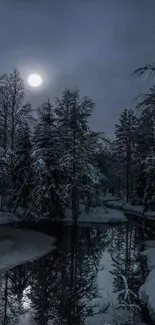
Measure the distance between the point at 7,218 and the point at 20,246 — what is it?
10.4 metres

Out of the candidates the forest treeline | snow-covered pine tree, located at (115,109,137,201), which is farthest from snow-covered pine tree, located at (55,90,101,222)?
→ snow-covered pine tree, located at (115,109,137,201)

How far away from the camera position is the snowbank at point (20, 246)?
1528cm

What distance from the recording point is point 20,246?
1789 centimetres

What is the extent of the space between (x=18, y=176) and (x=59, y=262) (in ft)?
46.6

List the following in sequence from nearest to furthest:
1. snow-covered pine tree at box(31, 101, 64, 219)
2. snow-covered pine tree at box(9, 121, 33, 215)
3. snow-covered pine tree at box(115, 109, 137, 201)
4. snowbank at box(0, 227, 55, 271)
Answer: snowbank at box(0, 227, 55, 271), snow-covered pine tree at box(31, 101, 64, 219), snow-covered pine tree at box(9, 121, 33, 215), snow-covered pine tree at box(115, 109, 137, 201)

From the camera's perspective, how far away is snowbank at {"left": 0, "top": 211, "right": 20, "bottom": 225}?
2719 cm

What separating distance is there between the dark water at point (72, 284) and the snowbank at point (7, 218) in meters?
8.34

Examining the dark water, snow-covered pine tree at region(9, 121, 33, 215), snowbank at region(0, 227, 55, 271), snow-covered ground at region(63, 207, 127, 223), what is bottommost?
the dark water

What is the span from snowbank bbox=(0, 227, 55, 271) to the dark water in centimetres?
63

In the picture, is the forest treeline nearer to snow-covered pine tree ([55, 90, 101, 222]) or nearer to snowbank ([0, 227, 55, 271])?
snow-covered pine tree ([55, 90, 101, 222])

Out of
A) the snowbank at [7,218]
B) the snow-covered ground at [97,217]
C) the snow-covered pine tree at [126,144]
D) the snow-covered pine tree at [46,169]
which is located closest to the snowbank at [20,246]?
the snowbank at [7,218]

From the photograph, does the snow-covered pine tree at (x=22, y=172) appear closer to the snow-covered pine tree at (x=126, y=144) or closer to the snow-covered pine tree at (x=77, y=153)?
the snow-covered pine tree at (x=77, y=153)

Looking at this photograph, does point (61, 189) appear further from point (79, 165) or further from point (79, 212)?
point (79, 212)

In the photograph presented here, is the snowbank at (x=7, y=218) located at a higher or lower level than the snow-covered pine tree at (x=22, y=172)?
lower
